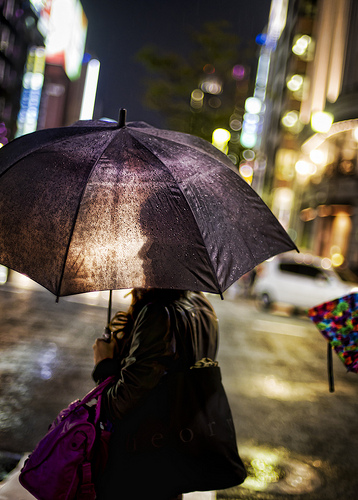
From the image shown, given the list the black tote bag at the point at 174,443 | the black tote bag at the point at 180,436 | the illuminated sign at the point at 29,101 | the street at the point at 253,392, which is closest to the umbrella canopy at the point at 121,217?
the black tote bag at the point at 174,443

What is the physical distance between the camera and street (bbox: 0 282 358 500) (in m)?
3.90

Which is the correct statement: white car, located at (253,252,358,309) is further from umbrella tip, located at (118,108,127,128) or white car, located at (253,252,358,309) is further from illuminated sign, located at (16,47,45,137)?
illuminated sign, located at (16,47,45,137)

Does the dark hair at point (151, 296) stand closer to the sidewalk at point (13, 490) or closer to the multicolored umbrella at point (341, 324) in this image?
the multicolored umbrella at point (341, 324)

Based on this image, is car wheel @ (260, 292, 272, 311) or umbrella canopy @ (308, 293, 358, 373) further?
car wheel @ (260, 292, 272, 311)

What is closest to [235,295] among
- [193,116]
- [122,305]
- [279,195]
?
[122,305]

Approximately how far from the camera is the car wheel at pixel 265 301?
1355cm

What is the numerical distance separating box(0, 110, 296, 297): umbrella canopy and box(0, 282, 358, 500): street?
7.85ft

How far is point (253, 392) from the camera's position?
5.93m

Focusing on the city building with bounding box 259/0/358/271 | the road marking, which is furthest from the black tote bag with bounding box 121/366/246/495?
the city building with bounding box 259/0/358/271

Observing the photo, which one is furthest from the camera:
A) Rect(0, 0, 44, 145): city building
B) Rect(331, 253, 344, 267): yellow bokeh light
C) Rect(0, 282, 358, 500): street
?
Rect(0, 0, 44, 145): city building

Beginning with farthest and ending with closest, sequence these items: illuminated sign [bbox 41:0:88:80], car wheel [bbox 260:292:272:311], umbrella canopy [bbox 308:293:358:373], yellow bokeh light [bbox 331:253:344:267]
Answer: illuminated sign [bbox 41:0:88:80] < yellow bokeh light [bbox 331:253:344:267] < car wheel [bbox 260:292:272:311] < umbrella canopy [bbox 308:293:358:373]

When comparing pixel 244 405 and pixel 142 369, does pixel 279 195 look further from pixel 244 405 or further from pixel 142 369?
pixel 142 369

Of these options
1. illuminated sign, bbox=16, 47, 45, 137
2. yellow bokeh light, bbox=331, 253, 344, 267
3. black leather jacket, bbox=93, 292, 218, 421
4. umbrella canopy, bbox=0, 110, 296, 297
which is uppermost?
illuminated sign, bbox=16, 47, 45, 137

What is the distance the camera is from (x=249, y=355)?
7.73 m
